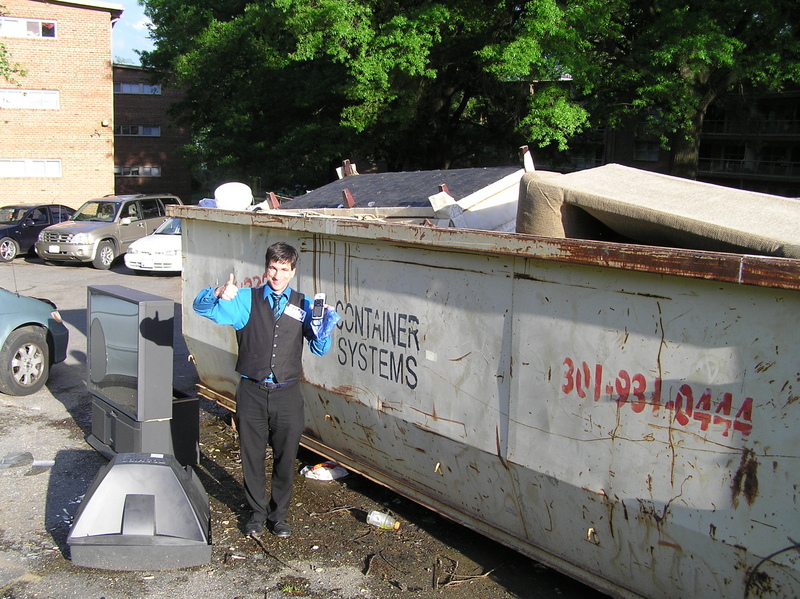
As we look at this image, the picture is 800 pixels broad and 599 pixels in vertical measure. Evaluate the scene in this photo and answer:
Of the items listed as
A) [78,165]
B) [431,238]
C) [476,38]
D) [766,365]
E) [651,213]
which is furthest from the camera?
[78,165]

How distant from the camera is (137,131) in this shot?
131 feet

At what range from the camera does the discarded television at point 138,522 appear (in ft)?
13.2

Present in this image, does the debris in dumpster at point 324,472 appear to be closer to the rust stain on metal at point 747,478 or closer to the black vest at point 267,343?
the black vest at point 267,343

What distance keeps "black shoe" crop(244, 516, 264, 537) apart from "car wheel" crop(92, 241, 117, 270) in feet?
50.9

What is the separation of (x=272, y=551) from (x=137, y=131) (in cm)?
3955

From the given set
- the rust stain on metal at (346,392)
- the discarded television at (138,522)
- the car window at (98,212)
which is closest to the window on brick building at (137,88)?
the car window at (98,212)

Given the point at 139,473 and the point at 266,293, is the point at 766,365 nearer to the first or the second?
the point at 266,293

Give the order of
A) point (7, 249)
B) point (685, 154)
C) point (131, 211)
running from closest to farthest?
point (7, 249)
point (131, 211)
point (685, 154)

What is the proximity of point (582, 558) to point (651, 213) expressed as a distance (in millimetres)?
1738

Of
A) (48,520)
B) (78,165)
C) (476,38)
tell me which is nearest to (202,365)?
(48,520)

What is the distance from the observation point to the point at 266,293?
431 centimetres

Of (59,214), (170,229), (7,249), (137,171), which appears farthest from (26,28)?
A: (170,229)

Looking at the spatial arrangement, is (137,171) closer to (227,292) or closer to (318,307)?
(227,292)

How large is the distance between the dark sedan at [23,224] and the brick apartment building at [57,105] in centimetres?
817
